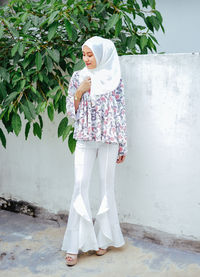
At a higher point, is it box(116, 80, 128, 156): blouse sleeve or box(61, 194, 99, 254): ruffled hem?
box(116, 80, 128, 156): blouse sleeve

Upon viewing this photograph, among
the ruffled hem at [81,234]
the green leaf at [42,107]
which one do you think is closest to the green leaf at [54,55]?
the green leaf at [42,107]

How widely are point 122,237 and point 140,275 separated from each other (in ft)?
1.27

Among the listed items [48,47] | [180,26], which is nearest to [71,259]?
[48,47]

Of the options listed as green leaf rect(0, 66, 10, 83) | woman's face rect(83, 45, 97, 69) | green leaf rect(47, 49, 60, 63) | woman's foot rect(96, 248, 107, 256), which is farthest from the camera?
green leaf rect(0, 66, 10, 83)

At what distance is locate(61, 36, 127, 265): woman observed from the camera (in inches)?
96.7

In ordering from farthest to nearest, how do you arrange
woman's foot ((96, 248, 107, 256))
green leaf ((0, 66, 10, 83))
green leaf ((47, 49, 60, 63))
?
green leaf ((0, 66, 10, 83)) → green leaf ((47, 49, 60, 63)) → woman's foot ((96, 248, 107, 256))

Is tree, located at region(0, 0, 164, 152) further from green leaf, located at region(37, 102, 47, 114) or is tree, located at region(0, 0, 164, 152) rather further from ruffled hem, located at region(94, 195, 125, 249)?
ruffled hem, located at region(94, 195, 125, 249)

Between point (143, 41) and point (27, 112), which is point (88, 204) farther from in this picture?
point (143, 41)

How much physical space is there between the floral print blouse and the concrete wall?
0.31m

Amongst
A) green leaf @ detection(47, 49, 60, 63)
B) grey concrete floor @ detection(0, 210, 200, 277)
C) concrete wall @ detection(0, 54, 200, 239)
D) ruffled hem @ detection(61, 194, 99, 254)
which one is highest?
green leaf @ detection(47, 49, 60, 63)

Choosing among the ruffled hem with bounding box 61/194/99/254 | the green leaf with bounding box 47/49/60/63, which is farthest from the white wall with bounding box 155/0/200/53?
the ruffled hem with bounding box 61/194/99/254

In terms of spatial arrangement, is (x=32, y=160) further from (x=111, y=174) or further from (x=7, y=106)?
(x=111, y=174)

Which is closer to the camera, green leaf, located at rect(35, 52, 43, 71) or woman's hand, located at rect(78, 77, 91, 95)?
woman's hand, located at rect(78, 77, 91, 95)

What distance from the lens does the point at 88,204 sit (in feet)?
8.72
